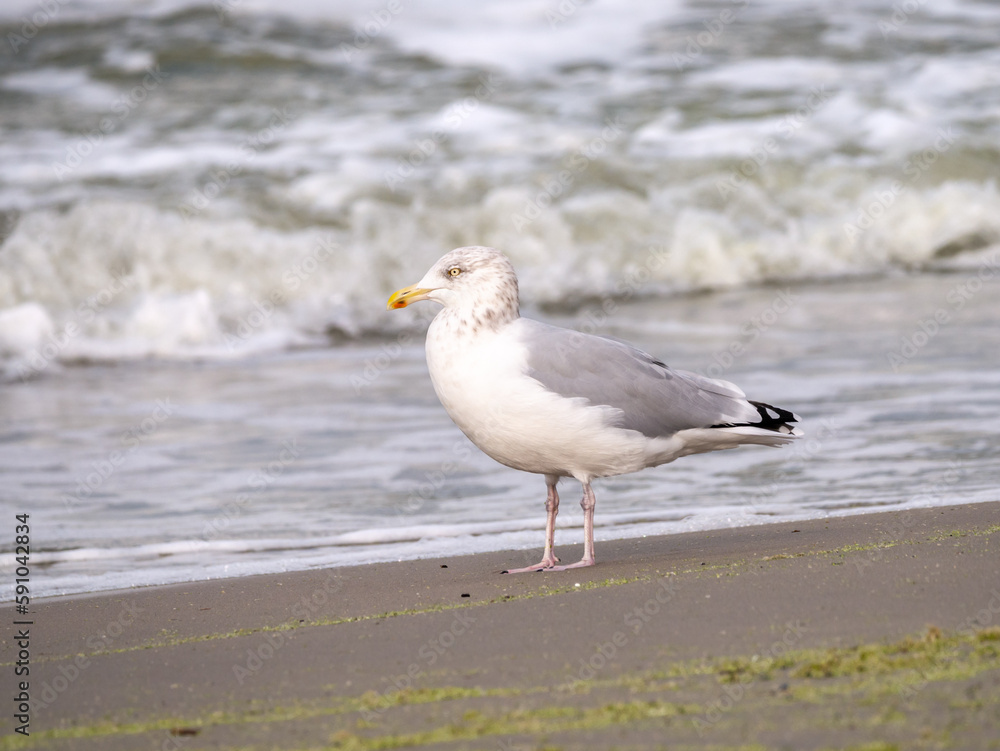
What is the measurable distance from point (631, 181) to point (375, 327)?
4.91m

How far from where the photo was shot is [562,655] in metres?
3.25

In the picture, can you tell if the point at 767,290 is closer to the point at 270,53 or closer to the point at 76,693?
the point at 270,53

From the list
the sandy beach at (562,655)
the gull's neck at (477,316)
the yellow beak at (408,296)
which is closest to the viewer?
the sandy beach at (562,655)

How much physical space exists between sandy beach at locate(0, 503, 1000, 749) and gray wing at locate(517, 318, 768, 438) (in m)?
0.54

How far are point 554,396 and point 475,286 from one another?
551mm

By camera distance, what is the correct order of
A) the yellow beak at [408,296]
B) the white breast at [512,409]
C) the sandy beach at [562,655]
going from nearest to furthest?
the sandy beach at [562,655] < the white breast at [512,409] < the yellow beak at [408,296]

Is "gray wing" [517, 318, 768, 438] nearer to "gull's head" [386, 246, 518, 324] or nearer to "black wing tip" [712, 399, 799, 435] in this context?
"black wing tip" [712, 399, 799, 435]

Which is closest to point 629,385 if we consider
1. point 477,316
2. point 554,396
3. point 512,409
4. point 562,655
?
point 554,396

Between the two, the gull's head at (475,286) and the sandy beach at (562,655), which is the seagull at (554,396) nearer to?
the gull's head at (475,286)

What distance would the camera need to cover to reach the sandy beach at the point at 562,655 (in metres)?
2.64

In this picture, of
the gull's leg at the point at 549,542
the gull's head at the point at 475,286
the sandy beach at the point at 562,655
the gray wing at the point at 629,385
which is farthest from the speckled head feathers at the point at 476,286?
the sandy beach at the point at 562,655

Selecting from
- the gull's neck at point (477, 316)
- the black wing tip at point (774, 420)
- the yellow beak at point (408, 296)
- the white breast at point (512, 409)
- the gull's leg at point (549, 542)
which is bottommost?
the gull's leg at point (549, 542)

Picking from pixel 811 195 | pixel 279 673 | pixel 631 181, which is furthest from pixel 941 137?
pixel 279 673

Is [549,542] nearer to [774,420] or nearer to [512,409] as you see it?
[512,409]
